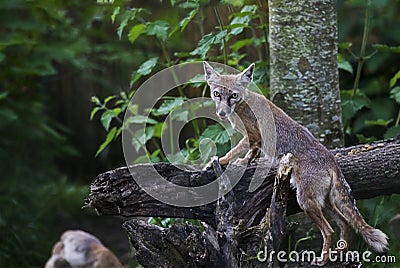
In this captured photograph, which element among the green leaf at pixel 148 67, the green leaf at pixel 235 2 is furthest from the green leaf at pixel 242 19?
the green leaf at pixel 148 67

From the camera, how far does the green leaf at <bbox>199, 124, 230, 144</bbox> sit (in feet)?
14.2

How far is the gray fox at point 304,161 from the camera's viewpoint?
→ 11.0 feet

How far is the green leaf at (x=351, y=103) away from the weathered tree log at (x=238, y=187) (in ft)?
3.18

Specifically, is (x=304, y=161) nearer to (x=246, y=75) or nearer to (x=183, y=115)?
(x=246, y=75)

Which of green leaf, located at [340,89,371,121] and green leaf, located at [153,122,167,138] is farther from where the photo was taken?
green leaf, located at [153,122,167,138]

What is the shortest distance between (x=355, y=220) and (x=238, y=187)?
0.57 m

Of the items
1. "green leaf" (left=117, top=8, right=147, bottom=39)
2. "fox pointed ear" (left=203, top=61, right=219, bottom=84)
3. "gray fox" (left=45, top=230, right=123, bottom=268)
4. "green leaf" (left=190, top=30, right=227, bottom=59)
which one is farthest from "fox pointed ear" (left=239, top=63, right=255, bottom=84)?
"gray fox" (left=45, top=230, right=123, bottom=268)

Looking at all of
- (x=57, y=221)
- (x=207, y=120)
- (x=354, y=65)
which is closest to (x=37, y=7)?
(x=57, y=221)

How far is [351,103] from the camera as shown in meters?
4.90

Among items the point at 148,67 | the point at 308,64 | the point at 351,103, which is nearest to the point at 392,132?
the point at 351,103

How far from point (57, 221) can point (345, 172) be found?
4558 mm

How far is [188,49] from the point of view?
6555 mm

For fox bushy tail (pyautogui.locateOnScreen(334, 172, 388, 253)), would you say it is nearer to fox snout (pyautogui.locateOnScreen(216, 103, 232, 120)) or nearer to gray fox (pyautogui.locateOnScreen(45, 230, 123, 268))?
fox snout (pyautogui.locateOnScreen(216, 103, 232, 120))

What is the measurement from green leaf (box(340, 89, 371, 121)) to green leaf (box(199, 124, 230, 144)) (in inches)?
35.9
